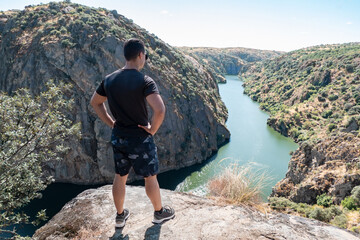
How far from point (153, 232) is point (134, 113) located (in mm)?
1935

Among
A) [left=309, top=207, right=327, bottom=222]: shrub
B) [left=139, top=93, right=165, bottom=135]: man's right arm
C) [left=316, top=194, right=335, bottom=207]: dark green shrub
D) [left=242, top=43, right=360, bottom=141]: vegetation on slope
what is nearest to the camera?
[left=139, top=93, right=165, bottom=135]: man's right arm

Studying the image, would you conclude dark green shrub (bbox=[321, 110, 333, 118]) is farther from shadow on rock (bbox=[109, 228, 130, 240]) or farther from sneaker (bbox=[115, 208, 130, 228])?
shadow on rock (bbox=[109, 228, 130, 240])

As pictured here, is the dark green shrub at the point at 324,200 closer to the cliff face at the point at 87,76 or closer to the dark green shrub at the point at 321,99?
the cliff face at the point at 87,76

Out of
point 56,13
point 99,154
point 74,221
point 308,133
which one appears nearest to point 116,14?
point 56,13

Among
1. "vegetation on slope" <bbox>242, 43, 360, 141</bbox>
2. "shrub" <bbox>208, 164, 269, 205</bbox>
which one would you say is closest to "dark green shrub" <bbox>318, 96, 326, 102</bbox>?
"vegetation on slope" <bbox>242, 43, 360, 141</bbox>

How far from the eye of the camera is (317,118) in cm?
5434

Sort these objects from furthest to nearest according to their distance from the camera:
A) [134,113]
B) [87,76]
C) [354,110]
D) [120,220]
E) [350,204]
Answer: [354,110] → [87,76] → [350,204] → [120,220] → [134,113]

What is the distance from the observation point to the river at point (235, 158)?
29719 millimetres

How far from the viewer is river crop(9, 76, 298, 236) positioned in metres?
29.7

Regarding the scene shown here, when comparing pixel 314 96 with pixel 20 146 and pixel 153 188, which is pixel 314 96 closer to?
pixel 20 146

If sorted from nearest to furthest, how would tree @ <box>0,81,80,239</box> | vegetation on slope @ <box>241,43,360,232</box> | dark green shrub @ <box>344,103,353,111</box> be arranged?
1. tree @ <box>0,81,80,239</box>
2. vegetation on slope @ <box>241,43,360,232</box>
3. dark green shrub @ <box>344,103,353,111</box>

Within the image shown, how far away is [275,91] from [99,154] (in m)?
67.8

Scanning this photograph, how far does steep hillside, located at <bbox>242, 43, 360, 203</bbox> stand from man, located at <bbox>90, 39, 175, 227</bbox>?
18389 millimetres

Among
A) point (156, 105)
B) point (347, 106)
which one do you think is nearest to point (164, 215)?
point (156, 105)
